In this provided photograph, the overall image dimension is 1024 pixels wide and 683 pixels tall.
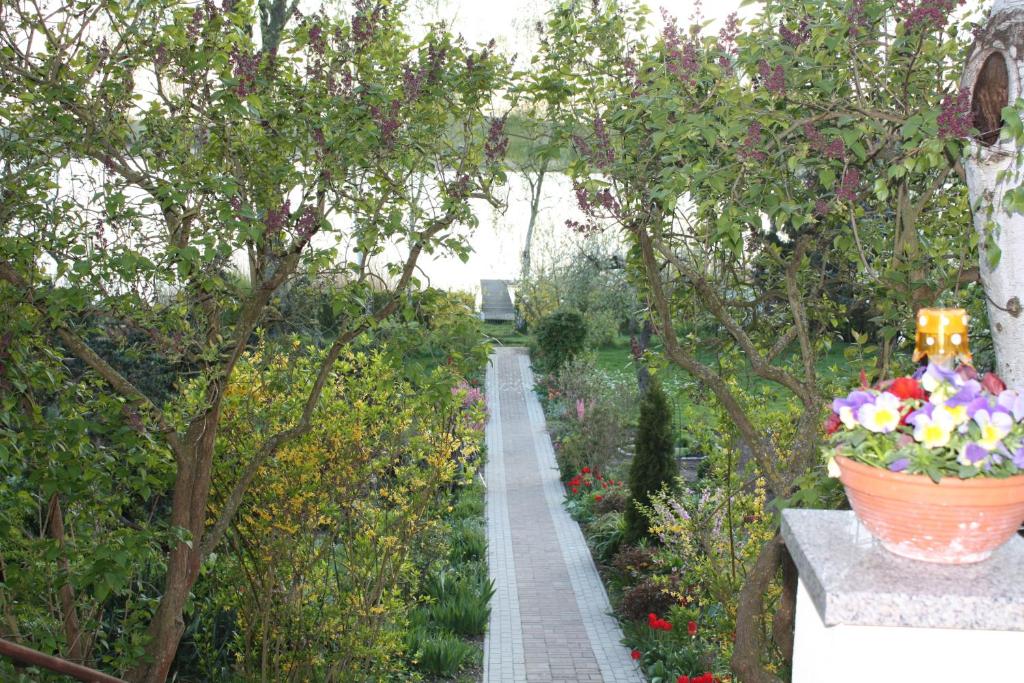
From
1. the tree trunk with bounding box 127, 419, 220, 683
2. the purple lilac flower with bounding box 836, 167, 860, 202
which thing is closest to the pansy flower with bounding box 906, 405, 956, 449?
the purple lilac flower with bounding box 836, 167, 860, 202

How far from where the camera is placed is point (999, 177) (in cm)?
229

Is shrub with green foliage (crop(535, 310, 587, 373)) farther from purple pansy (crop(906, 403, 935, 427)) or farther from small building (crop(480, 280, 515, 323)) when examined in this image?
purple pansy (crop(906, 403, 935, 427))

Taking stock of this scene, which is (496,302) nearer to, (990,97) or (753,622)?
(753,622)

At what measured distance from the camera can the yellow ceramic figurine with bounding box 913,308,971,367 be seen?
175 cm

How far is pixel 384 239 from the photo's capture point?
3.81 m

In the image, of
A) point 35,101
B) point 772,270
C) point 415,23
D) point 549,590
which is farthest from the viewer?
point 415,23

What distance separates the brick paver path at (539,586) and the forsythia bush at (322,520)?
1.50 meters

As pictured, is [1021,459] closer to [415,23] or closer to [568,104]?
[568,104]

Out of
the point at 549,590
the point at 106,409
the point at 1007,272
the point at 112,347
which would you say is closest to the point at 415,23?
the point at 112,347

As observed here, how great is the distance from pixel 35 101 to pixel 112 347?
5843 mm

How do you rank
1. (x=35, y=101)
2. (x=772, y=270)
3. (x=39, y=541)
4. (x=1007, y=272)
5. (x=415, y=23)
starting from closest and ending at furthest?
(x=1007, y=272) → (x=35, y=101) → (x=39, y=541) → (x=772, y=270) → (x=415, y=23)

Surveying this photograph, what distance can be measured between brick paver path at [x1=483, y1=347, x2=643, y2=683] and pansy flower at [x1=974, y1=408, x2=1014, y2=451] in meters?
2.42

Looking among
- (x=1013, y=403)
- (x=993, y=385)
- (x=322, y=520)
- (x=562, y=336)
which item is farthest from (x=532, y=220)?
(x=1013, y=403)


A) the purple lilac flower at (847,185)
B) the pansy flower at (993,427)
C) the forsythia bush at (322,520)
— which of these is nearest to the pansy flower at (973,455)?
the pansy flower at (993,427)
